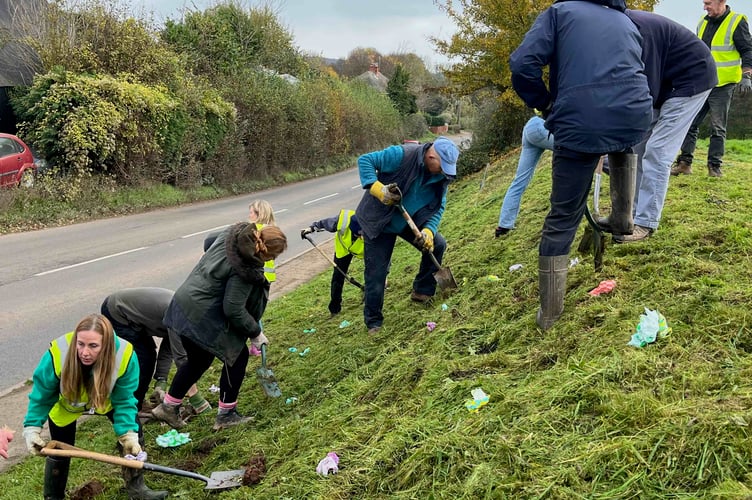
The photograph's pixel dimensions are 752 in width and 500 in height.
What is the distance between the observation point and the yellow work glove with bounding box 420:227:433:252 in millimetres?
5613

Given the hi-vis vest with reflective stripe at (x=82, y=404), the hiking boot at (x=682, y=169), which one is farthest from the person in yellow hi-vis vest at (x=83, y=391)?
the hiking boot at (x=682, y=169)

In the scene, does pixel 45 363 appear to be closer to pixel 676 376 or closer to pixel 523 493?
pixel 523 493

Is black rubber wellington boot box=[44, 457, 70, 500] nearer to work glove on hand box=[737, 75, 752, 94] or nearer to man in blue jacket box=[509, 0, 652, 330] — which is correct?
man in blue jacket box=[509, 0, 652, 330]

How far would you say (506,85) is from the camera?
18.3 metres

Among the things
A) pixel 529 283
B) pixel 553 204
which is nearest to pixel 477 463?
pixel 553 204

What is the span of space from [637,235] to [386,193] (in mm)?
2093

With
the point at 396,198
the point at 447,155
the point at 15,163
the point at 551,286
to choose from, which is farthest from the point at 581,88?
the point at 15,163

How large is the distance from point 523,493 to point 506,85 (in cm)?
1737

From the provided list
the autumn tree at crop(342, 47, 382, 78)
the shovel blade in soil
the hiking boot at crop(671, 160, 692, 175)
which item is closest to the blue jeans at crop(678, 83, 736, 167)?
the hiking boot at crop(671, 160, 692, 175)

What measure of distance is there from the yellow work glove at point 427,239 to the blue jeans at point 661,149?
1.83 m

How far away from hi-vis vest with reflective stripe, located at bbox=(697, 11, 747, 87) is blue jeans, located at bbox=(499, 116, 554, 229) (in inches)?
101

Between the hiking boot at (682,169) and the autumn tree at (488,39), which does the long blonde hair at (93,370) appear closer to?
the hiking boot at (682,169)

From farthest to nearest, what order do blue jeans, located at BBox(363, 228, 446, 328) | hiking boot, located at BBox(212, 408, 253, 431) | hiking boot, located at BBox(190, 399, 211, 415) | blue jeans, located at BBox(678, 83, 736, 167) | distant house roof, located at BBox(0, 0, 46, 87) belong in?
distant house roof, located at BBox(0, 0, 46, 87) → blue jeans, located at BBox(678, 83, 736, 167) → blue jeans, located at BBox(363, 228, 446, 328) → hiking boot, located at BBox(190, 399, 211, 415) → hiking boot, located at BBox(212, 408, 253, 431)

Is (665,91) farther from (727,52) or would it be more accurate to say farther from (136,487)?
(136,487)
